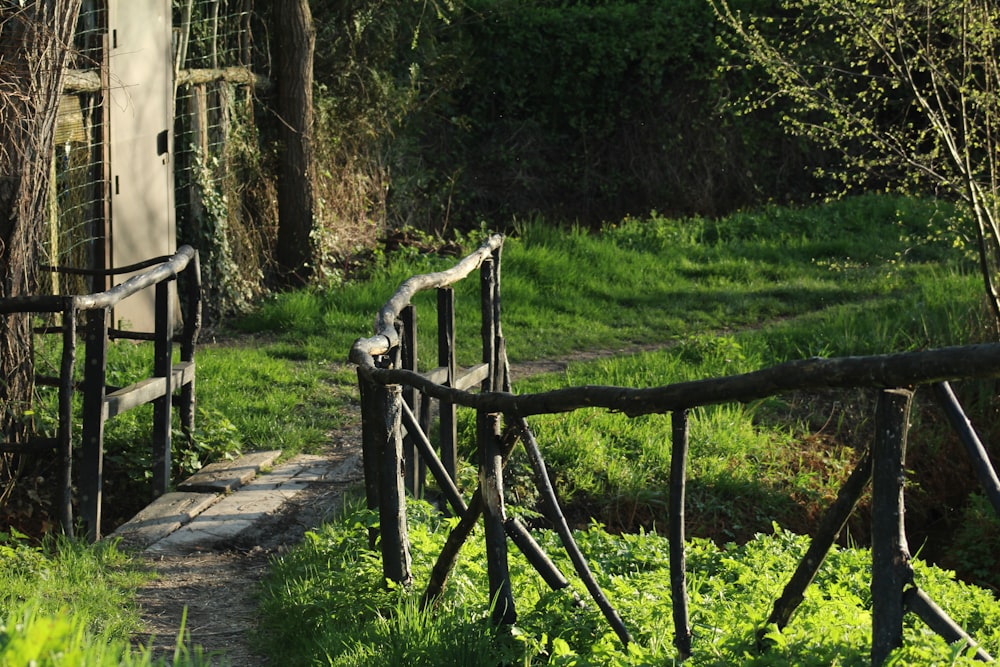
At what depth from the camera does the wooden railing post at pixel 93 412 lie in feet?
18.5

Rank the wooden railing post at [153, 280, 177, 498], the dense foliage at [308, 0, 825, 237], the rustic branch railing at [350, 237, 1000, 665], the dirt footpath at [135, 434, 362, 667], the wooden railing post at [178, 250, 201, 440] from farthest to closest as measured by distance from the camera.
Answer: the dense foliage at [308, 0, 825, 237] → the wooden railing post at [178, 250, 201, 440] → the wooden railing post at [153, 280, 177, 498] → the dirt footpath at [135, 434, 362, 667] → the rustic branch railing at [350, 237, 1000, 665]

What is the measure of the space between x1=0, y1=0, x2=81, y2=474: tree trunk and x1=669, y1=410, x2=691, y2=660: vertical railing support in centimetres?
404

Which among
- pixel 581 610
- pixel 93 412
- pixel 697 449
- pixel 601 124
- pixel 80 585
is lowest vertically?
pixel 697 449

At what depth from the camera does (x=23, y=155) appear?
19.3 feet

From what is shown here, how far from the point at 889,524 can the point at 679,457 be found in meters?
0.55

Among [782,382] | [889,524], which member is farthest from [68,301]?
[889,524]

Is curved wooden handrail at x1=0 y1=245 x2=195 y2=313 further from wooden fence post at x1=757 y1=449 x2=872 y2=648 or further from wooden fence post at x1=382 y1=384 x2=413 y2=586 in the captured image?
wooden fence post at x1=757 y1=449 x2=872 y2=648

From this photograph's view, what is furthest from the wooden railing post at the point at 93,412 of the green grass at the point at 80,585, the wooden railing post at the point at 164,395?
the wooden railing post at the point at 164,395

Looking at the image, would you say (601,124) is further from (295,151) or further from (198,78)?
(198,78)

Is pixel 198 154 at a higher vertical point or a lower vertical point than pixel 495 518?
higher

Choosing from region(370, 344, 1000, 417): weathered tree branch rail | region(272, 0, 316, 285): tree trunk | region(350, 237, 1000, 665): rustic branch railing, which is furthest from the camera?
region(272, 0, 316, 285): tree trunk

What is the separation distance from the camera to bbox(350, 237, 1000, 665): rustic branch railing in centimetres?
241

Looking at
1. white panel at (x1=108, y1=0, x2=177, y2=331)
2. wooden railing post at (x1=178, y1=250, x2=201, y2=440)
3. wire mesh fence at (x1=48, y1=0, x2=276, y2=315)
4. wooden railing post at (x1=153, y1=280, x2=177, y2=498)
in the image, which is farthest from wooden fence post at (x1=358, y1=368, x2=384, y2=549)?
white panel at (x1=108, y1=0, x2=177, y2=331)

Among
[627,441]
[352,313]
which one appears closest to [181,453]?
[627,441]
